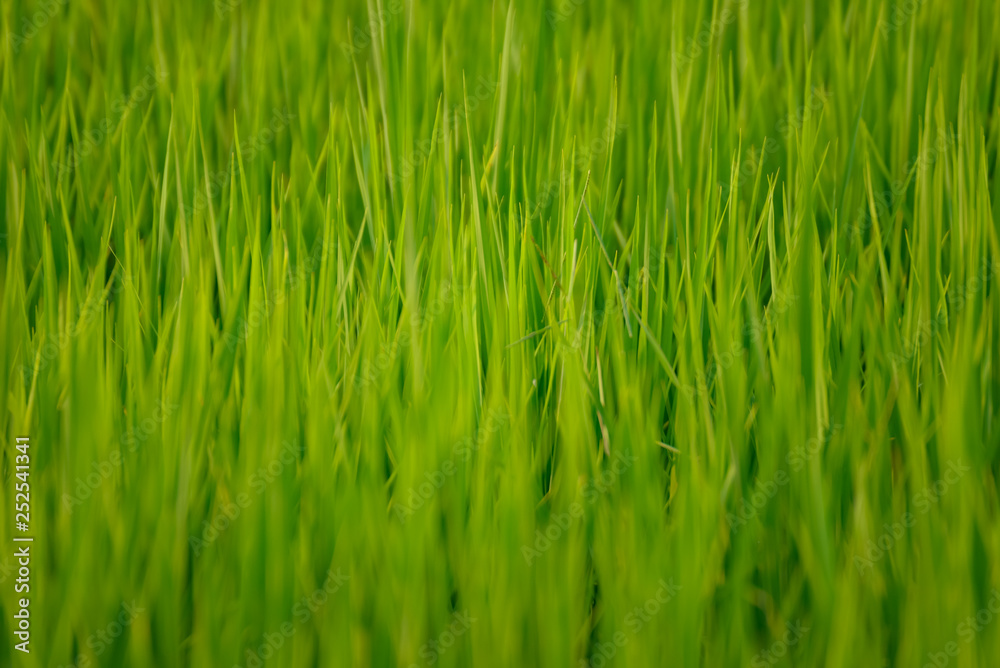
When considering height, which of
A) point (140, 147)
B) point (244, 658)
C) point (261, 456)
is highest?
point (140, 147)

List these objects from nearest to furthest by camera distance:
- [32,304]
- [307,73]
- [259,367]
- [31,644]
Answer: [31,644] < [259,367] < [32,304] < [307,73]

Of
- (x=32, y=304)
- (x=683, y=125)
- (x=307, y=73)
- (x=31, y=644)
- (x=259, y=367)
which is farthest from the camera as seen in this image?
(x=307, y=73)

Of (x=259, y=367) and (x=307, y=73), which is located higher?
(x=307, y=73)

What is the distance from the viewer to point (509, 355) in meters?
0.93

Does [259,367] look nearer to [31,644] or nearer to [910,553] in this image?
[31,644]

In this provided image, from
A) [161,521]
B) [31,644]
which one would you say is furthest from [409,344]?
[31,644]

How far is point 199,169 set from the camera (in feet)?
4.15

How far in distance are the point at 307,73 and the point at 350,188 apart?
273 mm

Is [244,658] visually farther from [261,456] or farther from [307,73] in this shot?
[307,73]

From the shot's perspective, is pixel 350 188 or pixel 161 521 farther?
pixel 350 188

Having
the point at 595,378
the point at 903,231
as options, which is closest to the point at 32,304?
the point at 595,378

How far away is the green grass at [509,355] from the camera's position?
786 millimetres

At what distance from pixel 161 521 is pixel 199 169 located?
2.07 ft

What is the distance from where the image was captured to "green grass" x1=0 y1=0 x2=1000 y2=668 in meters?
0.79
